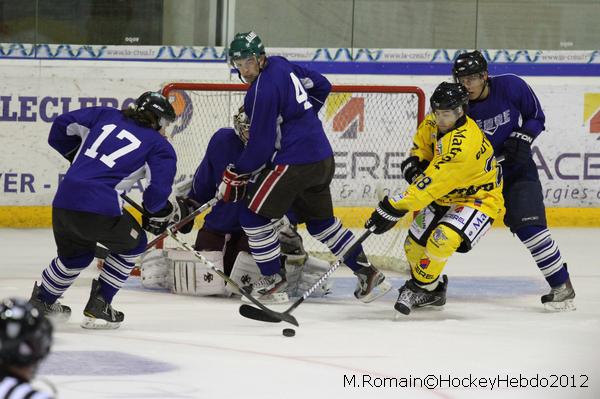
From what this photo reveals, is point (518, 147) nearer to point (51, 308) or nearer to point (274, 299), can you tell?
point (274, 299)

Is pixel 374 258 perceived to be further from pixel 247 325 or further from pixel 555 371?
pixel 555 371

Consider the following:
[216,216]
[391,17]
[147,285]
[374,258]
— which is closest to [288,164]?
[216,216]

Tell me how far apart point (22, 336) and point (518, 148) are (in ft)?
11.1

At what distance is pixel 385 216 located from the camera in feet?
15.2

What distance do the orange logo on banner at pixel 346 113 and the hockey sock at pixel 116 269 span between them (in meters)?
3.15

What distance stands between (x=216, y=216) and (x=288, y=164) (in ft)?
1.89

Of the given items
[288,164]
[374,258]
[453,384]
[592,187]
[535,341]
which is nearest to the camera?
[453,384]

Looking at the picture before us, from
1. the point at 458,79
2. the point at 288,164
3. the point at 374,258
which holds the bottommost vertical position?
the point at 374,258

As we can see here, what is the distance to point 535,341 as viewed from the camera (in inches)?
171

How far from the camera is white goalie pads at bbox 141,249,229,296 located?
16.9 ft

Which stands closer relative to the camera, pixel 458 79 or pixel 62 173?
pixel 458 79

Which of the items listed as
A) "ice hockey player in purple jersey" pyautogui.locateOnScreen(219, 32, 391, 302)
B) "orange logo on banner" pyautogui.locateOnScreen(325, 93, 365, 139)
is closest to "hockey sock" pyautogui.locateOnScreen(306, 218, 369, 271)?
"ice hockey player in purple jersey" pyautogui.locateOnScreen(219, 32, 391, 302)

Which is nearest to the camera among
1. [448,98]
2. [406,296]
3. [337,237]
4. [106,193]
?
[106,193]

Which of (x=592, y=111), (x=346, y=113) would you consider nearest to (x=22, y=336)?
(x=346, y=113)
